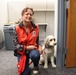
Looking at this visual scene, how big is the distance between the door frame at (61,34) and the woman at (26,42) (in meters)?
0.41

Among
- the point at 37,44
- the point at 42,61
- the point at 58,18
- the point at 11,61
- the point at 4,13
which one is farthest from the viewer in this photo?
the point at 4,13

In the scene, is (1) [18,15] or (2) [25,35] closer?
(2) [25,35]

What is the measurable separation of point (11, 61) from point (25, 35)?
90 centimetres

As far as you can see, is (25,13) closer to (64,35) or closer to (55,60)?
(64,35)

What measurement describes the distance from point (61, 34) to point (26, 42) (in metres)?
0.59

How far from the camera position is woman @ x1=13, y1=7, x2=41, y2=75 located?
81.4 inches

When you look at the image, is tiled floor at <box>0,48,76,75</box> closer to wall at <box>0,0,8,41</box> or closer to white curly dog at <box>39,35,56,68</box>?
white curly dog at <box>39,35,56,68</box>

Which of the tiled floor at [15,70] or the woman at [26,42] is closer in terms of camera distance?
the woman at [26,42]

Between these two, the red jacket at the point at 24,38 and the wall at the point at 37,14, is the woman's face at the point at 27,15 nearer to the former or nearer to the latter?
the red jacket at the point at 24,38

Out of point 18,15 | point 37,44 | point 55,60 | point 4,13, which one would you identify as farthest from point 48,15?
point 37,44

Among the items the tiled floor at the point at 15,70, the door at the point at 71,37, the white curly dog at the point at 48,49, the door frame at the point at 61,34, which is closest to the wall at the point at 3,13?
the tiled floor at the point at 15,70

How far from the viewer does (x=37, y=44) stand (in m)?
2.23

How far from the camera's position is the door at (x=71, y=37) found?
7.57 feet

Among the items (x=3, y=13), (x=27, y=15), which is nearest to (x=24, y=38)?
(x=27, y=15)
